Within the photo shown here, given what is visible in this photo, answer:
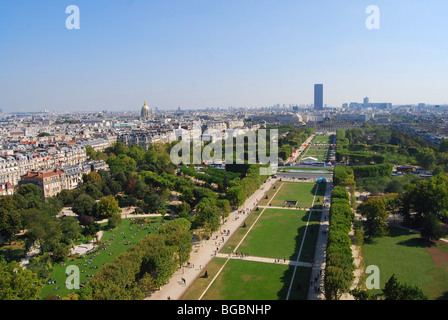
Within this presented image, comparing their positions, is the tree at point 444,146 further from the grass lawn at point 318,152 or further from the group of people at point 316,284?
the group of people at point 316,284

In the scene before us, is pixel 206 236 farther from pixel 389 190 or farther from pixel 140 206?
pixel 389 190

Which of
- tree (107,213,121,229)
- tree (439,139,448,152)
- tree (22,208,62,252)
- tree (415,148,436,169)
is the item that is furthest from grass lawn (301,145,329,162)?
tree (22,208,62,252)

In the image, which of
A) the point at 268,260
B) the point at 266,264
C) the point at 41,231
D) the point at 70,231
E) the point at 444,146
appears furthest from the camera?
the point at 444,146

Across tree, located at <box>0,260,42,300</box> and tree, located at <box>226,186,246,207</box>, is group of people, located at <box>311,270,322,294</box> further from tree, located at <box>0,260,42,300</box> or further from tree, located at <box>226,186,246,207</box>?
tree, located at <box>0,260,42,300</box>

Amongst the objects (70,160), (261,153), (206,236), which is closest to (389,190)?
(206,236)

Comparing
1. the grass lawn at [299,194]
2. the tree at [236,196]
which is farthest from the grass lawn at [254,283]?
the grass lawn at [299,194]

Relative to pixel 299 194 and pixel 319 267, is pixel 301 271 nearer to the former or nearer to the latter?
pixel 319 267

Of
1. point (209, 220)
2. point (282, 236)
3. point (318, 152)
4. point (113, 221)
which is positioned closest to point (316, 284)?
point (282, 236)
